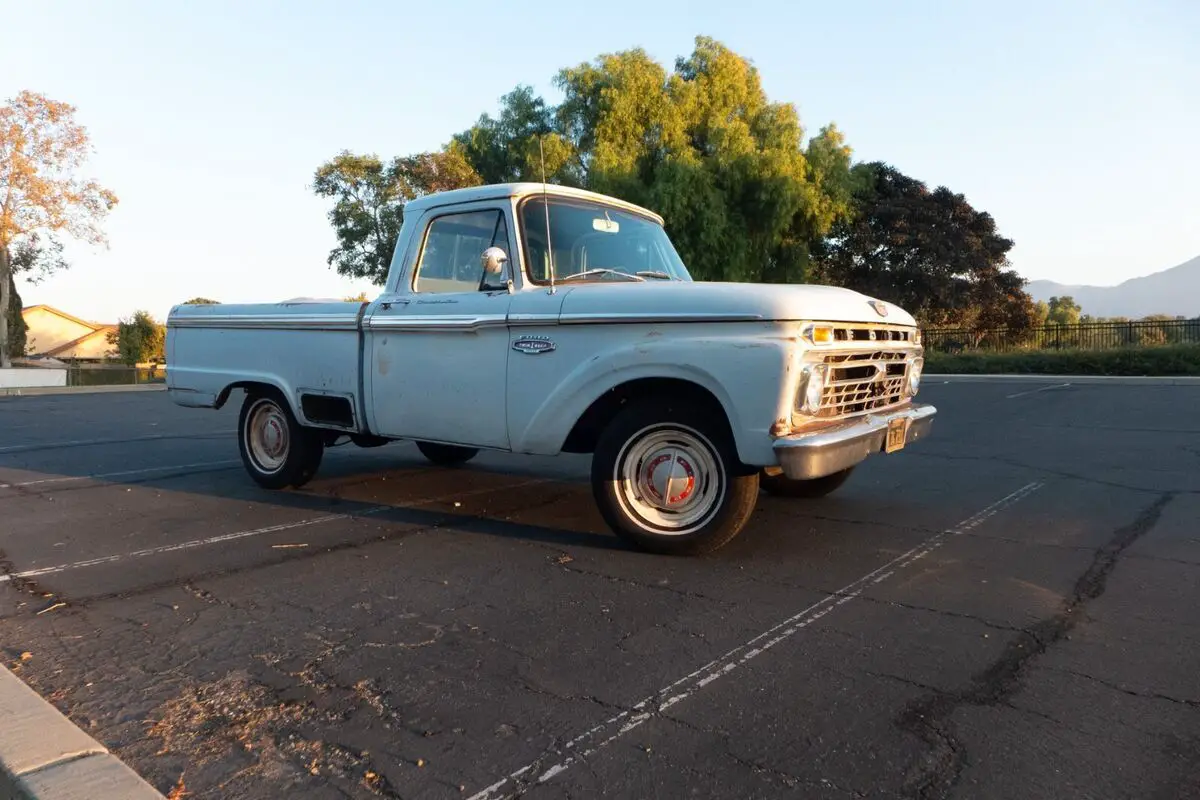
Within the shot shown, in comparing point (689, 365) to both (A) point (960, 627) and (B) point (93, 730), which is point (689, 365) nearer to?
(A) point (960, 627)

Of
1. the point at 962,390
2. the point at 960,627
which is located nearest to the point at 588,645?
the point at 960,627

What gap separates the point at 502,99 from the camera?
110ft

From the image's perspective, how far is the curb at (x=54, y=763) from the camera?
7.96 feet

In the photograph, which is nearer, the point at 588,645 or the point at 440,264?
the point at 588,645

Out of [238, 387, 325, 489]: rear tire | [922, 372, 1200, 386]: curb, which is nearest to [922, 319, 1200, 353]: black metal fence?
[922, 372, 1200, 386]: curb

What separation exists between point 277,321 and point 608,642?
13.7 ft

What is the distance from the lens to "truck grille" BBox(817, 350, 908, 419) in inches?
181

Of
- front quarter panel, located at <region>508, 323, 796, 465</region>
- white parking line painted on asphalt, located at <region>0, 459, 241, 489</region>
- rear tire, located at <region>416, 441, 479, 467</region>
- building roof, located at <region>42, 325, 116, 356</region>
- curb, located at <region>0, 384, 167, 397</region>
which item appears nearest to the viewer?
front quarter panel, located at <region>508, 323, 796, 465</region>

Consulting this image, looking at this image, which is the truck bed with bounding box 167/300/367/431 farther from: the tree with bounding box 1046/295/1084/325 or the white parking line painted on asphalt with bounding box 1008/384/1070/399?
the tree with bounding box 1046/295/1084/325

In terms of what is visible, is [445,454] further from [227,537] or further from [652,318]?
[652,318]

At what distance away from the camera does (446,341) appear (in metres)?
5.55

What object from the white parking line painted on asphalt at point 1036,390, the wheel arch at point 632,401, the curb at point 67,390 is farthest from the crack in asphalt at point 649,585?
the curb at point 67,390

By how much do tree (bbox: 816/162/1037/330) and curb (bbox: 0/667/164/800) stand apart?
32088mm

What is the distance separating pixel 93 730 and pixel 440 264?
3.73 m
